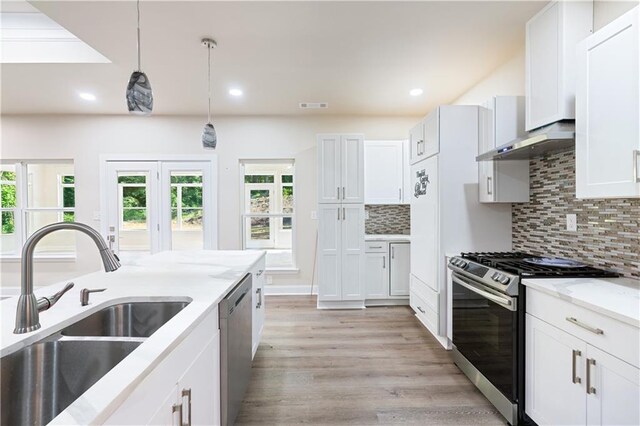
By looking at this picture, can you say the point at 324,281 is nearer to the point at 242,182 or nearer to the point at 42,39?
the point at 242,182

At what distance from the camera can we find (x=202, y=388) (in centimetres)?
126

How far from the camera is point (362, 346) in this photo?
2.80 meters

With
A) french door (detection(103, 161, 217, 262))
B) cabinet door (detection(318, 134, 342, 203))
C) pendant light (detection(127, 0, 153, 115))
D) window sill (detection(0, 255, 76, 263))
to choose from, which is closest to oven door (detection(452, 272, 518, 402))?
cabinet door (detection(318, 134, 342, 203))

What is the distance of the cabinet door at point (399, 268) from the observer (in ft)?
12.9

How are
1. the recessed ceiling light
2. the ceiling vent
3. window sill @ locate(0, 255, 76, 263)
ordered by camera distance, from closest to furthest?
the recessed ceiling light → the ceiling vent → window sill @ locate(0, 255, 76, 263)

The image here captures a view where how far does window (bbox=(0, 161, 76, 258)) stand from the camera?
4492 mm

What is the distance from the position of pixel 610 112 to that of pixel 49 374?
8.51 feet

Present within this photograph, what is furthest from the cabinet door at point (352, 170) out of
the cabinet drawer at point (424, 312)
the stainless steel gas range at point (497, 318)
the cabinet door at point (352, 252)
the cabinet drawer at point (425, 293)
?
the stainless steel gas range at point (497, 318)

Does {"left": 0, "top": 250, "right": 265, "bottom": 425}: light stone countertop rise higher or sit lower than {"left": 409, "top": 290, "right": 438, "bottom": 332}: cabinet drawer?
higher

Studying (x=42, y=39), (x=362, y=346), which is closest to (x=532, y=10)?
(x=362, y=346)

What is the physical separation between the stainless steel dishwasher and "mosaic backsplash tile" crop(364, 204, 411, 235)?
9.17 ft

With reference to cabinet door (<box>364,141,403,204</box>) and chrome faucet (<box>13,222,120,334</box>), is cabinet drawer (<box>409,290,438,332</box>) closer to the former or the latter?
cabinet door (<box>364,141,403,204</box>)

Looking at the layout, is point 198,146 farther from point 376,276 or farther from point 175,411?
point 175,411

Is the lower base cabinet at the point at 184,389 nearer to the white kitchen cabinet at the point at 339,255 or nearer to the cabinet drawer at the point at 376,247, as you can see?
the white kitchen cabinet at the point at 339,255
